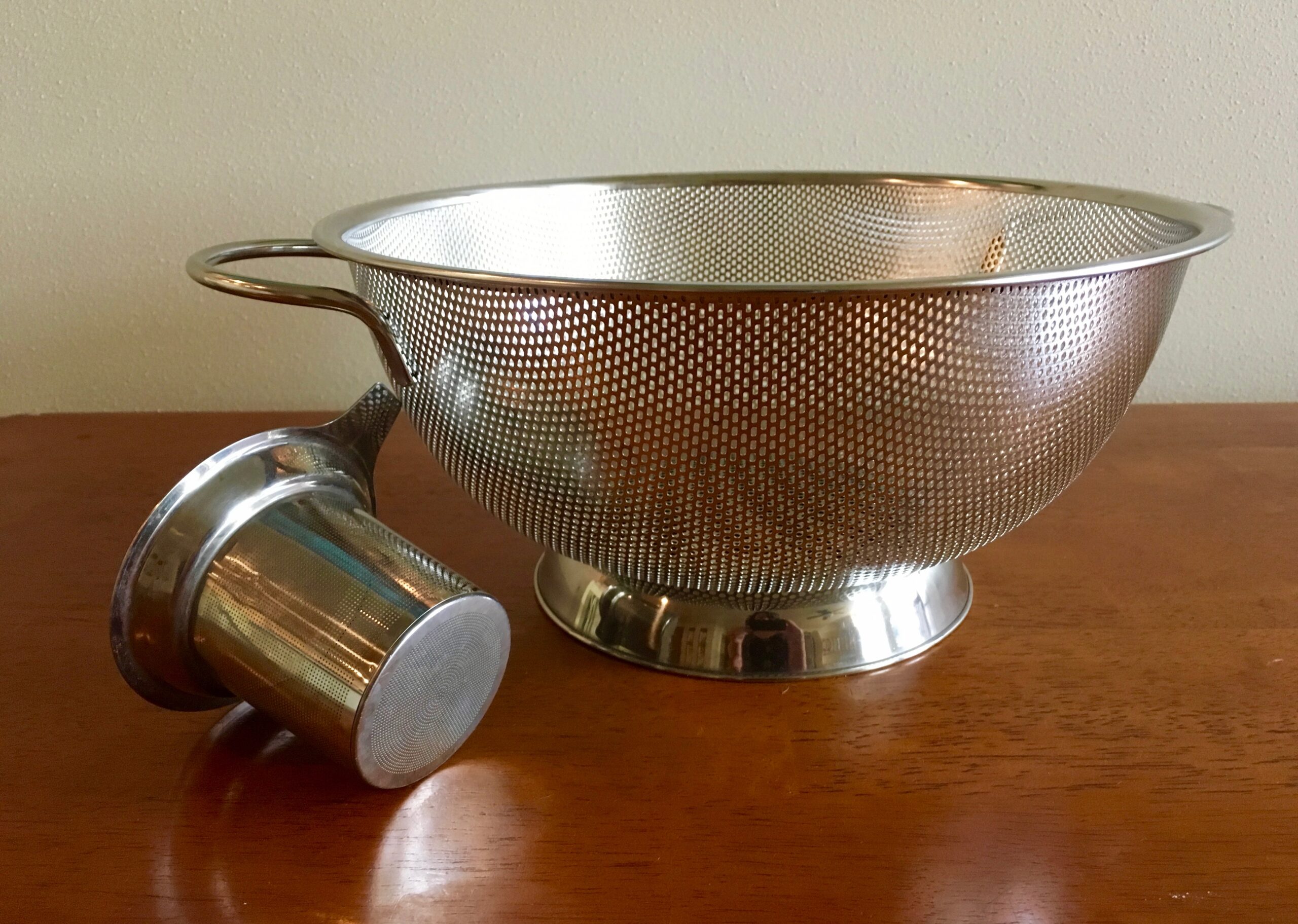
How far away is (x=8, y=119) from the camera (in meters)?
0.82

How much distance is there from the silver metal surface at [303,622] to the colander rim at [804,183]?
0.11 meters

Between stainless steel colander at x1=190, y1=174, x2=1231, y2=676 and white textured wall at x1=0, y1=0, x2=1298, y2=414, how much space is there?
0.28m

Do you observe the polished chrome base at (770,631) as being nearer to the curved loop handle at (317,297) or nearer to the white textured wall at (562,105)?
the curved loop handle at (317,297)

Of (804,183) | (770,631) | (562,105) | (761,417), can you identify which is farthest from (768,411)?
(562,105)

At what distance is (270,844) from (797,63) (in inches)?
26.6

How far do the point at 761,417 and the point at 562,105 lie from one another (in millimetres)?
517

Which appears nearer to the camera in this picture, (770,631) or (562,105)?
(770,631)

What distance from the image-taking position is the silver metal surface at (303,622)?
38 cm

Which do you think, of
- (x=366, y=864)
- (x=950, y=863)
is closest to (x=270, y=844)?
(x=366, y=864)

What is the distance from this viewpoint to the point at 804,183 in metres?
0.73

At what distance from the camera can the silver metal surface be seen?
1.25 ft

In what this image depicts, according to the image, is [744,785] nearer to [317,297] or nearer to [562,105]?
[317,297]

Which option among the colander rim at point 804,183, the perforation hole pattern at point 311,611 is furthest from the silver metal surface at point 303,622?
the colander rim at point 804,183

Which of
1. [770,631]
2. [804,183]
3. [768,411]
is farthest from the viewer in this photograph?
[804,183]
